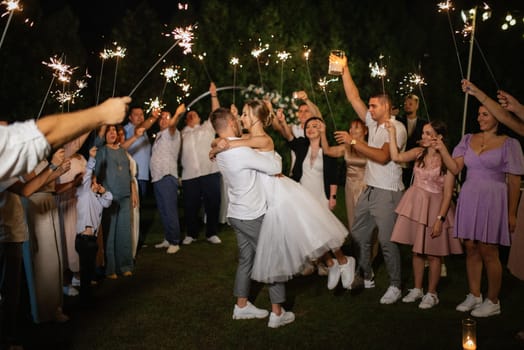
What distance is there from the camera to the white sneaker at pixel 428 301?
5961mm

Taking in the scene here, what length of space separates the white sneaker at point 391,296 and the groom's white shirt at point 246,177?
1.73 m

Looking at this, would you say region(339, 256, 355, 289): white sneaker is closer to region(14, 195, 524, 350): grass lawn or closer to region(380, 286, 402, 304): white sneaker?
region(14, 195, 524, 350): grass lawn

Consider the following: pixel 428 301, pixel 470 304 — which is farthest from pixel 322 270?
pixel 470 304

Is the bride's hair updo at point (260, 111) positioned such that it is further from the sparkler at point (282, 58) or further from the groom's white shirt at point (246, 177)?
the sparkler at point (282, 58)

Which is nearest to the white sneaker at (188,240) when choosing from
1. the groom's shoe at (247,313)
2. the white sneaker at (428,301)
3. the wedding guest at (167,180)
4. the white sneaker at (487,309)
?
the wedding guest at (167,180)

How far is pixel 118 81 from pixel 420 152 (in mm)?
20142

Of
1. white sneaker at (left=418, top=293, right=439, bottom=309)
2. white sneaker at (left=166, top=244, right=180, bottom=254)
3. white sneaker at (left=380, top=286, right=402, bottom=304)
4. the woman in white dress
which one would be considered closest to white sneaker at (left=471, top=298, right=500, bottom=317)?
white sneaker at (left=418, top=293, right=439, bottom=309)

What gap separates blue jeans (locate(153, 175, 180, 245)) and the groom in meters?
3.62

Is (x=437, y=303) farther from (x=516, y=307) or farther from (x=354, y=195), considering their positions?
(x=354, y=195)

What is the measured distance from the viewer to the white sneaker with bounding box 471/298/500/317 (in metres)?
5.66

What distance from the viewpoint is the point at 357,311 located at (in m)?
5.91

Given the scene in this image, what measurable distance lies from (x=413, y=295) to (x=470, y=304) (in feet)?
1.95

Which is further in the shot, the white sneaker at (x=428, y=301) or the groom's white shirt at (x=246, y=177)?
the white sneaker at (x=428, y=301)

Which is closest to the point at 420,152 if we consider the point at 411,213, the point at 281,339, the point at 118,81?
the point at 411,213
